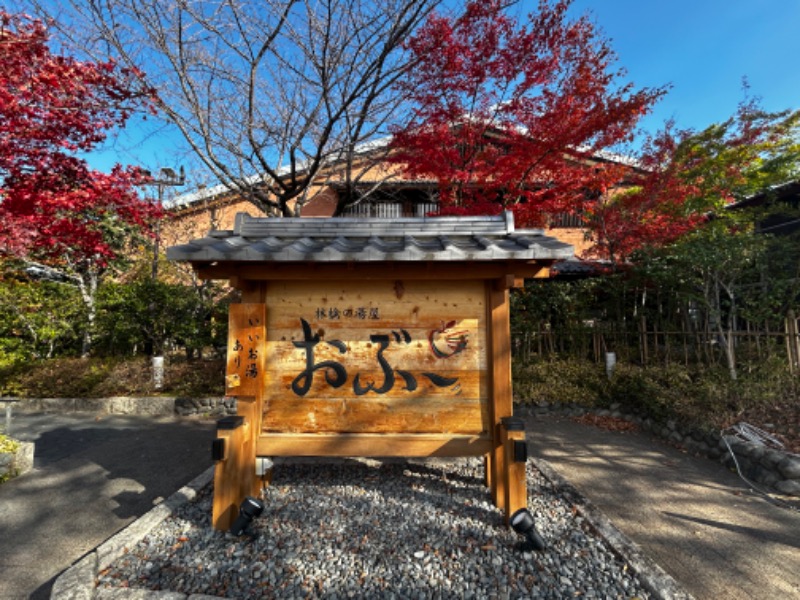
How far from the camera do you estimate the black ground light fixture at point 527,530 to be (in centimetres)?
278

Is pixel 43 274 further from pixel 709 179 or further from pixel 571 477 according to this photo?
pixel 709 179

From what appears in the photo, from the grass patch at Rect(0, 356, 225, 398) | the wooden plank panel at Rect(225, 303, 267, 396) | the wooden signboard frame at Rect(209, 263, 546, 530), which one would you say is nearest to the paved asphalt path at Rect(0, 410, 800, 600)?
the grass patch at Rect(0, 356, 225, 398)

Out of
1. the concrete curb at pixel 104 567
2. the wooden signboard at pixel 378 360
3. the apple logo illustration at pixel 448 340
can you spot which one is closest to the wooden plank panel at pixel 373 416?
the wooden signboard at pixel 378 360

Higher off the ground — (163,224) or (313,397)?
(163,224)

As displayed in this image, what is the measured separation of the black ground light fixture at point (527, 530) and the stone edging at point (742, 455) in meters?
3.57

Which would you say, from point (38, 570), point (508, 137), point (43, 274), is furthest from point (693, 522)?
point (43, 274)

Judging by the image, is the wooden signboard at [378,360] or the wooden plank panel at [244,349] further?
the wooden signboard at [378,360]

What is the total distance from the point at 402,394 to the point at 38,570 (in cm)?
324

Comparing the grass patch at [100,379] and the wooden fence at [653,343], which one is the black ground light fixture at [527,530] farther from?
the grass patch at [100,379]

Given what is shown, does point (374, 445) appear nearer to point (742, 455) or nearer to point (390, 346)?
point (390, 346)

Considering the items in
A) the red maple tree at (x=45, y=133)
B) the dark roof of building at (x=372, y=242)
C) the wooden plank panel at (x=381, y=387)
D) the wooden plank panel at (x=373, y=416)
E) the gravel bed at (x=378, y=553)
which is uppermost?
the red maple tree at (x=45, y=133)

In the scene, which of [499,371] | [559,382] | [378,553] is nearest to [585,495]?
[499,371]

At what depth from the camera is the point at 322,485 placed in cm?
402

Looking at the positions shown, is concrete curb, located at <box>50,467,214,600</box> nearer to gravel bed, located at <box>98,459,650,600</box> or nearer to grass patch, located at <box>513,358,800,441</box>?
gravel bed, located at <box>98,459,650,600</box>
